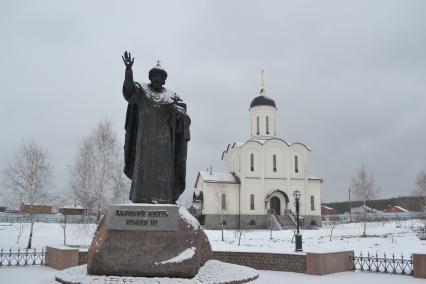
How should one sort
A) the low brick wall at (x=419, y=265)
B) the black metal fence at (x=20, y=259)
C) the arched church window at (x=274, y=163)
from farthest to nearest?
the arched church window at (x=274, y=163) → the black metal fence at (x=20, y=259) → the low brick wall at (x=419, y=265)

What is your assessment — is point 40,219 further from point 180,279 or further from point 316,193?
point 180,279

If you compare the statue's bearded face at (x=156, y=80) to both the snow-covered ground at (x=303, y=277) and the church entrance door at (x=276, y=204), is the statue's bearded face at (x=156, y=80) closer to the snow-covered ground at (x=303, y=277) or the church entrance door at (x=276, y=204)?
the snow-covered ground at (x=303, y=277)

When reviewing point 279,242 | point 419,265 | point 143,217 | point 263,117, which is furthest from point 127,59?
point 263,117

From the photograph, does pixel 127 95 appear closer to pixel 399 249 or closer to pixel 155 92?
pixel 155 92

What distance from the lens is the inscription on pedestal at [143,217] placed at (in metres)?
6.10

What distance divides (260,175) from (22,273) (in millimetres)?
32314

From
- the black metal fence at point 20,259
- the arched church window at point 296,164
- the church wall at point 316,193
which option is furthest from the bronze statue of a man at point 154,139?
the church wall at point 316,193

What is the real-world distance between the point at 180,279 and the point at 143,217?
3.81 ft

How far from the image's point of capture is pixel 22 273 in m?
11.4

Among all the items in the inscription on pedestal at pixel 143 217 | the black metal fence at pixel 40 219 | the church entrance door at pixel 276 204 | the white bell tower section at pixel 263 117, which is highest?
the white bell tower section at pixel 263 117

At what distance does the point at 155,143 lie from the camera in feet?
22.9

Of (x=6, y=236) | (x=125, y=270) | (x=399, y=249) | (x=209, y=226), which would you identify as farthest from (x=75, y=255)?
Answer: (x=209, y=226)

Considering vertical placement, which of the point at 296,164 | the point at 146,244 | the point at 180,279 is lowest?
the point at 180,279

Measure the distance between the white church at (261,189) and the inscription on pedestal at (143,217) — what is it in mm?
34117
